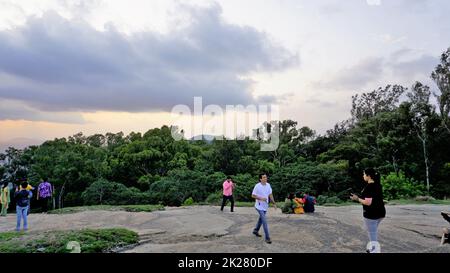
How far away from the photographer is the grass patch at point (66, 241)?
265 inches

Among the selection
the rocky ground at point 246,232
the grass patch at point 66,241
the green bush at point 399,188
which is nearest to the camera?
the grass patch at point 66,241

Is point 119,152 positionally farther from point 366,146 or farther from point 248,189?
point 366,146

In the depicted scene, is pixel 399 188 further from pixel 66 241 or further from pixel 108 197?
pixel 66 241

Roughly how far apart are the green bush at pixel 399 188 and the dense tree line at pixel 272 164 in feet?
0.20

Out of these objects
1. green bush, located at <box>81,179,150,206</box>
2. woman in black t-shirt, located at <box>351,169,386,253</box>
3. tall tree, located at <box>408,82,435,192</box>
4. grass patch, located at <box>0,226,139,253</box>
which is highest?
tall tree, located at <box>408,82,435,192</box>

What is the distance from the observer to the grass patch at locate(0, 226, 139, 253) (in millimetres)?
6738

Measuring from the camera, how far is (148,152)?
102ft

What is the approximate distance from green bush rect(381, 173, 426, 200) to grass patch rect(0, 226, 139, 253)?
65.2ft

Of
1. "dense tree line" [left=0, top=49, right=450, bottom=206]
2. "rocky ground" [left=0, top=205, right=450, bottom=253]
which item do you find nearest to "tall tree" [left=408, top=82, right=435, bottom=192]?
"dense tree line" [left=0, top=49, right=450, bottom=206]

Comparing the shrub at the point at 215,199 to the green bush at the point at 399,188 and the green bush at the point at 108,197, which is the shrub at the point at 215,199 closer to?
the green bush at the point at 108,197

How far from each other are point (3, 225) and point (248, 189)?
1419cm

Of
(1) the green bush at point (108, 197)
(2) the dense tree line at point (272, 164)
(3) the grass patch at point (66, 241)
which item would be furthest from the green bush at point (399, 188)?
(3) the grass patch at point (66, 241)

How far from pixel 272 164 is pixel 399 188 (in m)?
9.55

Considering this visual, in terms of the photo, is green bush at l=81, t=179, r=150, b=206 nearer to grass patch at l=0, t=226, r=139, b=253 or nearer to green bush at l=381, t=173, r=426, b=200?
grass patch at l=0, t=226, r=139, b=253
